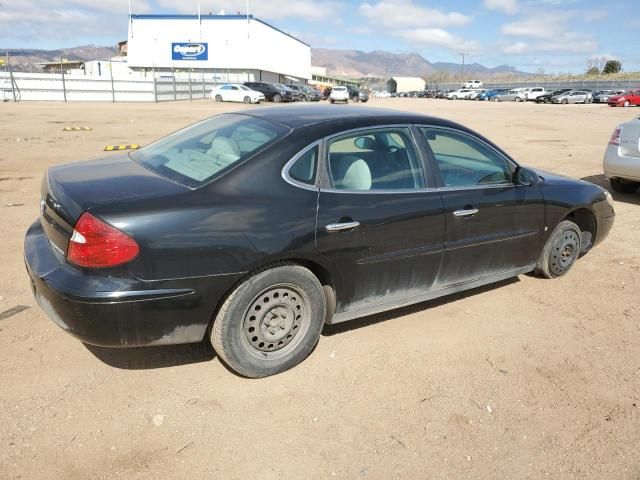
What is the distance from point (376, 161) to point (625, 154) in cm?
568

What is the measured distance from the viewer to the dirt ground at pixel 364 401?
2.51 m

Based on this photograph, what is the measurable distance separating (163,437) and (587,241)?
4258 millimetres

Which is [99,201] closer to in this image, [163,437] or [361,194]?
[163,437]

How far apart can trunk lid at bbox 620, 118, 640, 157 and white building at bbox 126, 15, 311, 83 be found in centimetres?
5674

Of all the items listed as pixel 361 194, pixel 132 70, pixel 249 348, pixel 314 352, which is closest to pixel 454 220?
pixel 361 194

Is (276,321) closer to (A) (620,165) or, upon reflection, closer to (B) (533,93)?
(A) (620,165)

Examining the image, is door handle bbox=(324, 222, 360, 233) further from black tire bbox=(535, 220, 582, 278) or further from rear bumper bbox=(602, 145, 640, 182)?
rear bumper bbox=(602, 145, 640, 182)

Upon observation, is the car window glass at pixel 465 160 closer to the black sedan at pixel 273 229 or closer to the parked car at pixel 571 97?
the black sedan at pixel 273 229

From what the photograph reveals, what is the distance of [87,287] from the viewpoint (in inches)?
104

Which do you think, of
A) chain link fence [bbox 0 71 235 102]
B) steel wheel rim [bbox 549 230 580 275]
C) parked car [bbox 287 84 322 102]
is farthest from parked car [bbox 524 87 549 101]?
steel wheel rim [bbox 549 230 580 275]

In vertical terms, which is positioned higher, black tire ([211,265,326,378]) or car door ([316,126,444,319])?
car door ([316,126,444,319])

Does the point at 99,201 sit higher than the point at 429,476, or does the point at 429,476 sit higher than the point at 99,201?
the point at 99,201

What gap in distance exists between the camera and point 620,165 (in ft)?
24.8

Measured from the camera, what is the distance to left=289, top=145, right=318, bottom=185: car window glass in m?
3.12
